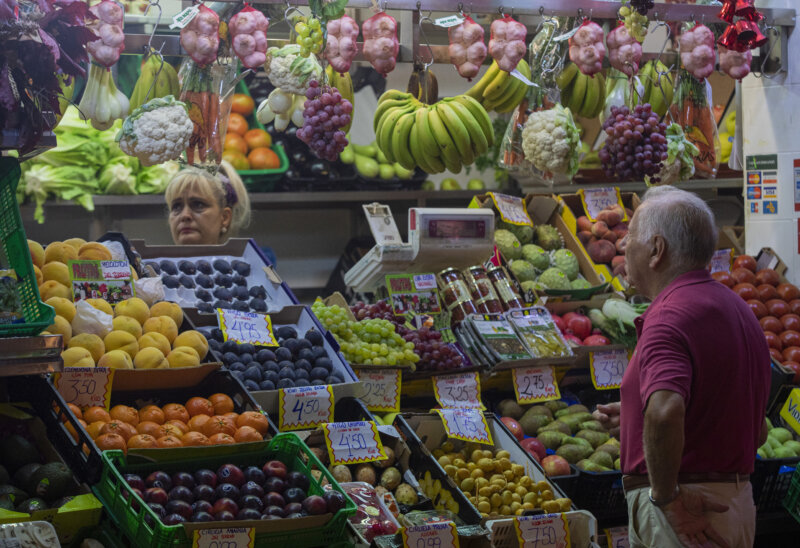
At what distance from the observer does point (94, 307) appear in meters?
2.74

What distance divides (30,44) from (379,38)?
Result: 4.87ft

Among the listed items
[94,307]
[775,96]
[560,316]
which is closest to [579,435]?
[560,316]

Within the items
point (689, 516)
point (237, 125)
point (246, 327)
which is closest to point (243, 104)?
point (237, 125)

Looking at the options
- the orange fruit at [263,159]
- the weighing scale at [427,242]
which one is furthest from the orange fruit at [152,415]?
the orange fruit at [263,159]

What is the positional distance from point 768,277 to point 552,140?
1540mm

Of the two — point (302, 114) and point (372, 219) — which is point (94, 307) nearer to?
point (302, 114)

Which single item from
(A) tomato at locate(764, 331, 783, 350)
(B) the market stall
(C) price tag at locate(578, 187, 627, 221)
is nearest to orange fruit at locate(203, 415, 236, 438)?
(B) the market stall

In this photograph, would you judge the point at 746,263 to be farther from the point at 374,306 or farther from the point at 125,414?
the point at 125,414

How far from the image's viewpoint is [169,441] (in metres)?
2.36

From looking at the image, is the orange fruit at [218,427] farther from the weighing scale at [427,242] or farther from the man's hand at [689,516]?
the weighing scale at [427,242]

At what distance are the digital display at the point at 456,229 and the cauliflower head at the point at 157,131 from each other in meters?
1.30

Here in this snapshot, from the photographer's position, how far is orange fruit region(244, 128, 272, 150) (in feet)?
18.5

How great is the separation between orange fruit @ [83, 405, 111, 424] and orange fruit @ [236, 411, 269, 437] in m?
0.35

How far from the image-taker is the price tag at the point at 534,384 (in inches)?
139
